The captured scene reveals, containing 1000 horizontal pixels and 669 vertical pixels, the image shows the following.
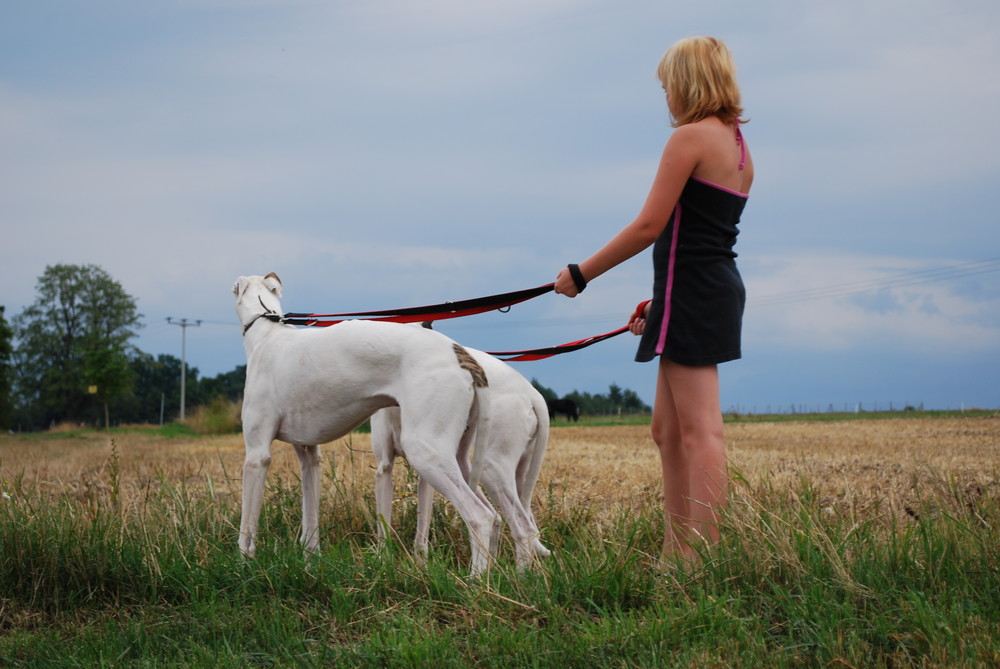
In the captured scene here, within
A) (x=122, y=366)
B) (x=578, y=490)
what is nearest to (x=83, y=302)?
(x=122, y=366)

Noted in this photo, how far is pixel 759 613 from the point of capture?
3582mm

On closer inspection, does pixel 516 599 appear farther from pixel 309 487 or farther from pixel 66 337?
pixel 66 337

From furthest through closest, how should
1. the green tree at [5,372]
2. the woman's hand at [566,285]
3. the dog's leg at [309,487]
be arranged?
the green tree at [5,372] → the dog's leg at [309,487] → the woman's hand at [566,285]

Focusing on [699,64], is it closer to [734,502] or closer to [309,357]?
[734,502]

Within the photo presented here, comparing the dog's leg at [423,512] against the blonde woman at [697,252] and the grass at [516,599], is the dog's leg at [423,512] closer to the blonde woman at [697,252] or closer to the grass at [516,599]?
the grass at [516,599]

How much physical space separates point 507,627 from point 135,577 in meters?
2.28

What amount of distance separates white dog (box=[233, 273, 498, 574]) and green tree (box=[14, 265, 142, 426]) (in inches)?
2465

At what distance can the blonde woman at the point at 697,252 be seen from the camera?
4.16 metres

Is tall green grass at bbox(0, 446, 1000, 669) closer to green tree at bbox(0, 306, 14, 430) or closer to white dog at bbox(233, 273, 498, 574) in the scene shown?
white dog at bbox(233, 273, 498, 574)

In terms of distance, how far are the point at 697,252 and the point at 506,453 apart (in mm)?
1835

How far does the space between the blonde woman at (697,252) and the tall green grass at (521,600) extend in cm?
25

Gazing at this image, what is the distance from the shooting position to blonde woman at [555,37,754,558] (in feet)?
13.7

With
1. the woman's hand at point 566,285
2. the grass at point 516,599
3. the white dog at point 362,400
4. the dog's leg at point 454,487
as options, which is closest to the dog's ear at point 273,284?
the white dog at point 362,400

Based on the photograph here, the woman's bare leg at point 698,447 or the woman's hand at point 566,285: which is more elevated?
the woman's hand at point 566,285
